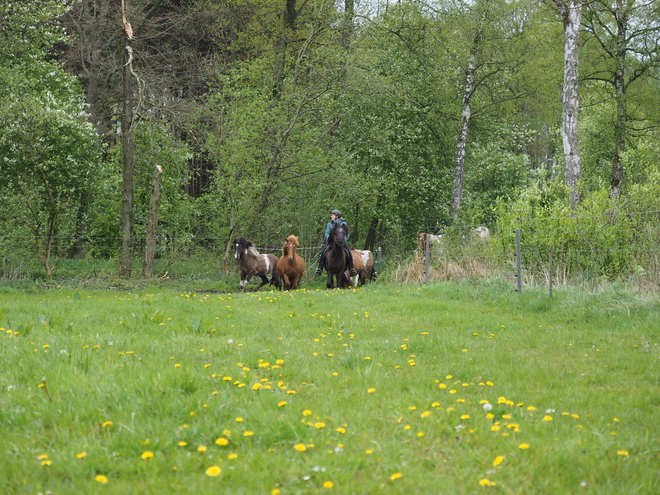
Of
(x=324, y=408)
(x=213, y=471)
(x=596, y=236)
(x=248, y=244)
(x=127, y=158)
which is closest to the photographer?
(x=213, y=471)

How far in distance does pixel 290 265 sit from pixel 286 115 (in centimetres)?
731

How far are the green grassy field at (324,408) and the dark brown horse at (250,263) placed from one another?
1038 centimetres

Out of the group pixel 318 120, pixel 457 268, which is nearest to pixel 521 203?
pixel 457 268

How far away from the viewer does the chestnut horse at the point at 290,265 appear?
19469mm

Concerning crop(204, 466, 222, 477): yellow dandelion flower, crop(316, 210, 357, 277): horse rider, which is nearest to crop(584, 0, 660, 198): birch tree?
crop(316, 210, 357, 277): horse rider

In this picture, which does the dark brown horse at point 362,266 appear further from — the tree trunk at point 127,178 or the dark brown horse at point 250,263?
the tree trunk at point 127,178

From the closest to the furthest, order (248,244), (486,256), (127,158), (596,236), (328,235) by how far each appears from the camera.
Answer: (596,236)
(486,256)
(328,235)
(248,244)
(127,158)

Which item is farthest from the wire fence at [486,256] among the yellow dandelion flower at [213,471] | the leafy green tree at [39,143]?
the yellow dandelion flower at [213,471]

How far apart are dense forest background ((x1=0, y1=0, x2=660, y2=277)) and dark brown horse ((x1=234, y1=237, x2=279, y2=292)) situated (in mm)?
2783

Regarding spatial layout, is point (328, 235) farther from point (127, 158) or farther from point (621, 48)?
point (621, 48)

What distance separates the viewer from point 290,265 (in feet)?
64.6

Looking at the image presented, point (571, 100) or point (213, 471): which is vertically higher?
point (571, 100)

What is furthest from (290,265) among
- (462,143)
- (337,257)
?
(462,143)

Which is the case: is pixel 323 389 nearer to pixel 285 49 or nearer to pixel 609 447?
pixel 609 447
